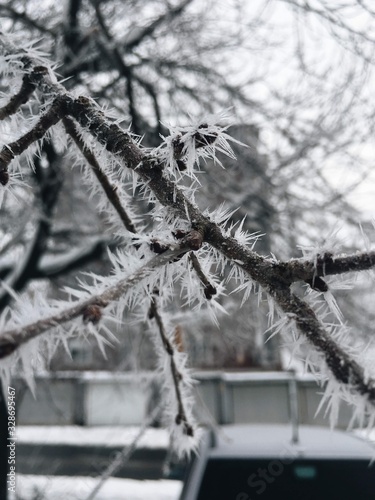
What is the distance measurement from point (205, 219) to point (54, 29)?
415cm

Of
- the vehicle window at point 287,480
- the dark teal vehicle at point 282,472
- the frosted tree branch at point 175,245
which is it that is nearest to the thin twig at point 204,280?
the frosted tree branch at point 175,245

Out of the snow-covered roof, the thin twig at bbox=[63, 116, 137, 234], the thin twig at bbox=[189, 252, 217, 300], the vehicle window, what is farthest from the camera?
the snow-covered roof

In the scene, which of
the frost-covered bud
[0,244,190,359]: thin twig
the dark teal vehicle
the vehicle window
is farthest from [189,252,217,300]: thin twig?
the vehicle window

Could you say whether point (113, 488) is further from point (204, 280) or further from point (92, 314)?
point (92, 314)

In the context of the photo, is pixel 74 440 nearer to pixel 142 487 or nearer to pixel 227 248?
pixel 142 487

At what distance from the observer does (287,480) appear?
9.31 feet

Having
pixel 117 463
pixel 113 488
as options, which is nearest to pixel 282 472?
pixel 117 463

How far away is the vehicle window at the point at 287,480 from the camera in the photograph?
2.81m

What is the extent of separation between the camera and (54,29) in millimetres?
4465

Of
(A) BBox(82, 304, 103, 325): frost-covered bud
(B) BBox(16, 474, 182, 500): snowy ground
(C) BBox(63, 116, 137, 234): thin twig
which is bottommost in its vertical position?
(A) BBox(82, 304, 103, 325): frost-covered bud

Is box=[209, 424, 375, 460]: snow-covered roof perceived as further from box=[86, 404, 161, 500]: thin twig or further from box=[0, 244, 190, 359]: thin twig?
box=[0, 244, 190, 359]: thin twig

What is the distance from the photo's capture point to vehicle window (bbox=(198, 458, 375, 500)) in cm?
281

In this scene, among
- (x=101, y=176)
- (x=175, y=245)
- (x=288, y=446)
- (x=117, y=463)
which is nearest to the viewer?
(x=175, y=245)

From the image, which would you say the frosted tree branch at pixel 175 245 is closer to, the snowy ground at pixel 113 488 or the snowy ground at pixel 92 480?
the snowy ground at pixel 92 480
